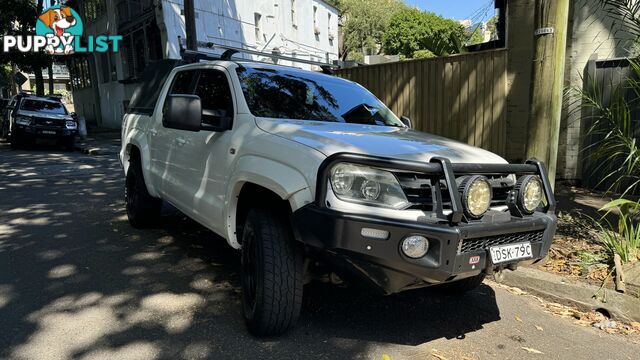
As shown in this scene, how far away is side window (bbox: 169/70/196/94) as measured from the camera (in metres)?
4.60

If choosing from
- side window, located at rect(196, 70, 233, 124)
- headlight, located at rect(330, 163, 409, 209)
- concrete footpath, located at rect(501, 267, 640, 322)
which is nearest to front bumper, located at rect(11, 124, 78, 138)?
side window, located at rect(196, 70, 233, 124)

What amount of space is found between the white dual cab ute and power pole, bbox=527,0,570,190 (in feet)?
3.93

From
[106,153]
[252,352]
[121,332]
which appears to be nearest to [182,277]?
[121,332]

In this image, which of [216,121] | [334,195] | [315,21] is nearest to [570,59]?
[216,121]

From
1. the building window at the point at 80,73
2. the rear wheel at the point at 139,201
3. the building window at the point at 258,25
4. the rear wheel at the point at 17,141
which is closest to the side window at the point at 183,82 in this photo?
the rear wheel at the point at 139,201

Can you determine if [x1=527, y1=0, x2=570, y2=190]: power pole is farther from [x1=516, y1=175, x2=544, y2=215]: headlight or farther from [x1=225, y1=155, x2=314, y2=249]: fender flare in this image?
[x1=225, y1=155, x2=314, y2=249]: fender flare

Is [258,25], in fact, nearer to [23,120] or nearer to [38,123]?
[38,123]

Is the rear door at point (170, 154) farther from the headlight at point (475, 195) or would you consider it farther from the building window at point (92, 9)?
the building window at point (92, 9)

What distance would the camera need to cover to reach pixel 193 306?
3.70 metres

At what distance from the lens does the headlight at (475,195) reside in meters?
2.68

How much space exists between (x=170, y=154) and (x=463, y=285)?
283cm

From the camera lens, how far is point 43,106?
16.2 meters

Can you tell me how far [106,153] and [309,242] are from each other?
45.2 ft

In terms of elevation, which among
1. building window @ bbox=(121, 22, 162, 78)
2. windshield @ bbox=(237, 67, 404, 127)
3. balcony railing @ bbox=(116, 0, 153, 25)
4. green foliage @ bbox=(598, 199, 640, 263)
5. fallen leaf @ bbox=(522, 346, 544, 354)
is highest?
balcony railing @ bbox=(116, 0, 153, 25)
